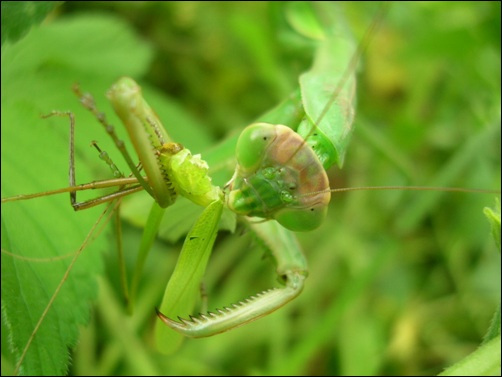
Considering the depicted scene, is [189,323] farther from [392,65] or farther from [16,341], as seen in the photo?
[392,65]

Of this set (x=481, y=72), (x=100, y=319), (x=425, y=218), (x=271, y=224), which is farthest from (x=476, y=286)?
(x=100, y=319)

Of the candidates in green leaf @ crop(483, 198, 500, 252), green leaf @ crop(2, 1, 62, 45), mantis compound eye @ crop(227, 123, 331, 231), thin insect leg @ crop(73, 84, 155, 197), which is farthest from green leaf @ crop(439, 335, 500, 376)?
green leaf @ crop(2, 1, 62, 45)

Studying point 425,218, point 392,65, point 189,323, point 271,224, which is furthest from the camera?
point 392,65

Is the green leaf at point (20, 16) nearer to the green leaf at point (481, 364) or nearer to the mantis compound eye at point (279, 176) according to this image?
the mantis compound eye at point (279, 176)

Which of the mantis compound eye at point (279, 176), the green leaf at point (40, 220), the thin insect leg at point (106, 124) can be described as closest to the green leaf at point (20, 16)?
the green leaf at point (40, 220)

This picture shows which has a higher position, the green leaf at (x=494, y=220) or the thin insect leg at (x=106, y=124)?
the thin insect leg at (x=106, y=124)

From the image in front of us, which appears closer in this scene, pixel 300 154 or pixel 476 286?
pixel 300 154

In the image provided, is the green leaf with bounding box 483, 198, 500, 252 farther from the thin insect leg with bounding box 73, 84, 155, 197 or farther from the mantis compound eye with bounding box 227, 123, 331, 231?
the thin insect leg with bounding box 73, 84, 155, 197

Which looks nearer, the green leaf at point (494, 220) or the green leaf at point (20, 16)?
the green leaf at point (494, 220)

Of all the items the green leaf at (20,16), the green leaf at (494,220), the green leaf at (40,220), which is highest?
the green leaf at (20,16)
